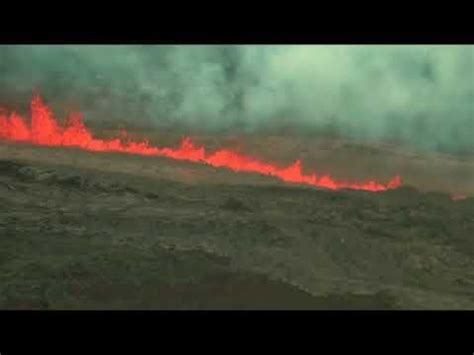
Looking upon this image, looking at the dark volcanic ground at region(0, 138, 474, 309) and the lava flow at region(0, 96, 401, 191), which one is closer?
the dark volcanic ground at region(0, 138, 474, 309)

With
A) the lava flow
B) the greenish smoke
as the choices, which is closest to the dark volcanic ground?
the lava flow

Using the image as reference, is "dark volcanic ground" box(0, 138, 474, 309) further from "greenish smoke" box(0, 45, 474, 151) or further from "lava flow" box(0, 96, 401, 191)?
"greenish smoke" box(0, 45, 474, 151)

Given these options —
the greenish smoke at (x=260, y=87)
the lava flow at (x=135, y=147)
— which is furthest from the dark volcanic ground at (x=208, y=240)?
the greenish smoke at (x=260, y=87)

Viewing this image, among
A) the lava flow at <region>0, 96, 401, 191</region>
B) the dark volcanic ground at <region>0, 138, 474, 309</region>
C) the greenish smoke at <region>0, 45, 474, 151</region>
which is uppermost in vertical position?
the greenish smoke at <region>0, 45, 474, 151</region>

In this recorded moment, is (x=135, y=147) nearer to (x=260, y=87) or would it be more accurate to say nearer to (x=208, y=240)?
(x=208, y=240)

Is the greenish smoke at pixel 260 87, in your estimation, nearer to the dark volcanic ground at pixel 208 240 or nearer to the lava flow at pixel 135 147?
the lava flow at pixel 135 147

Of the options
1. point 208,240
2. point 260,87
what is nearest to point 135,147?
point 208,240
